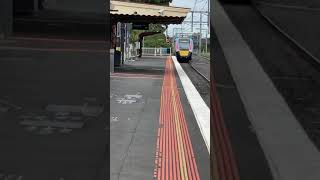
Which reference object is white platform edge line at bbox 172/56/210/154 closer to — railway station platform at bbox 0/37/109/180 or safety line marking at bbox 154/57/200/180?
safety line marking at bbox 154/57/200/180

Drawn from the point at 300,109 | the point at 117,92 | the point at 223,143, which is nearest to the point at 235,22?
the point at 117,92

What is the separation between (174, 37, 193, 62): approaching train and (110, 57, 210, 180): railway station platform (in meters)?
34.9

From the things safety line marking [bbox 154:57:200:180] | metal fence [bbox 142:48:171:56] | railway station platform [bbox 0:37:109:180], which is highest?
railway station platform [bbox 0:37:109:180]

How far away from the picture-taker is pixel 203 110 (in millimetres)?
11906

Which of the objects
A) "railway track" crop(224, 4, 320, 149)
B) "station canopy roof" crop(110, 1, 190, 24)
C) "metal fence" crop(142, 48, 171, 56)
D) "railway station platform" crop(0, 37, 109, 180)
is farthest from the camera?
"metal fence" crop(142, 48, 171, 56)

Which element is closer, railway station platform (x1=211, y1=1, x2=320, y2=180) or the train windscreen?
railway station platform (x1=211, y1=1, x2=320, y2=180)

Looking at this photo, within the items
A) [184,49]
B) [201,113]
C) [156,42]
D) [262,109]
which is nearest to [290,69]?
[201,113]

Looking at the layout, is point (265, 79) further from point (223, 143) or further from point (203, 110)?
point (223, 143)

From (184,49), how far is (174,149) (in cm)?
4333

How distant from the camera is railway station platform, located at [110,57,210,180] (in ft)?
21.2

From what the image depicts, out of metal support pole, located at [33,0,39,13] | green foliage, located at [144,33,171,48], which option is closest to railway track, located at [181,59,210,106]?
metal support pole, located at [33,0,39,13]

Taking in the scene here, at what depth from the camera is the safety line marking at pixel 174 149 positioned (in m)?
6.35

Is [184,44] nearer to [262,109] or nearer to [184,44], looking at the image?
[184,44]

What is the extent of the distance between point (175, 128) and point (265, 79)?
9.82ft
